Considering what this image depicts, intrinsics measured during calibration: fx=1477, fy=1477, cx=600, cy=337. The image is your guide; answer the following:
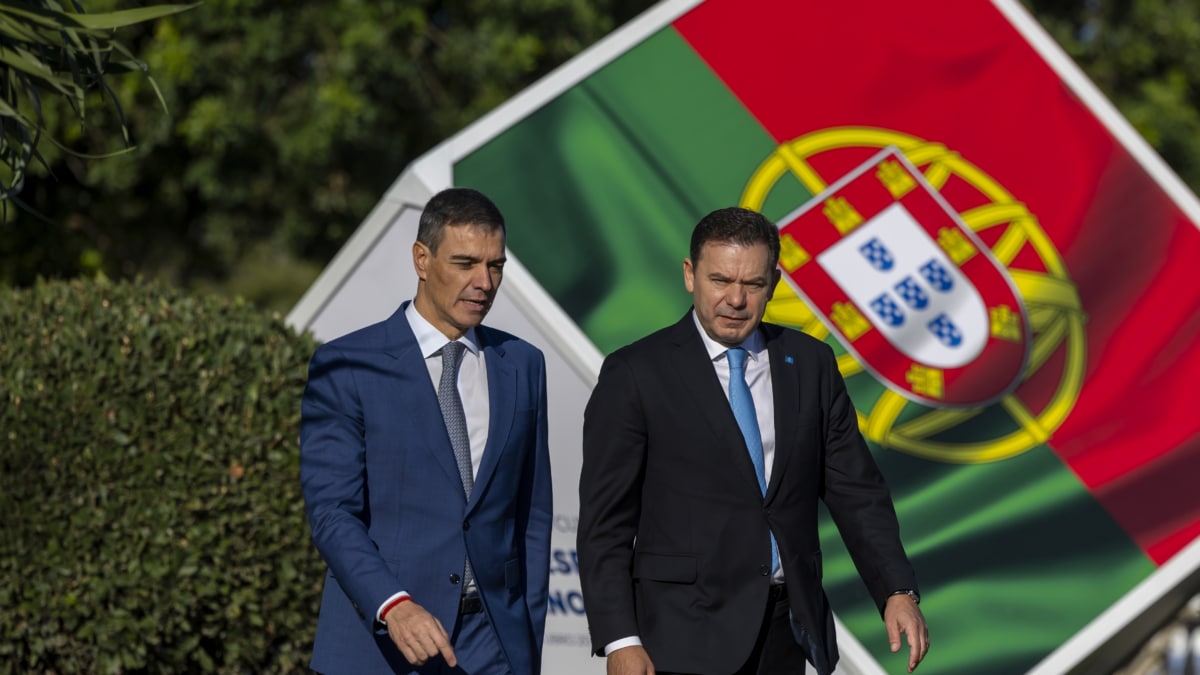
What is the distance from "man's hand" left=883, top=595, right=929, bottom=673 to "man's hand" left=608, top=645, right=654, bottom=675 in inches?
21.3

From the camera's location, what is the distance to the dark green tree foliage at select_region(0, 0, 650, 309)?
10.2m

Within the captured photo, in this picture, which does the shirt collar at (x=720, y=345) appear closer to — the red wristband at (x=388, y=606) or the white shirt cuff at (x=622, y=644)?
the white shirt cuff at (x=622, y=644)

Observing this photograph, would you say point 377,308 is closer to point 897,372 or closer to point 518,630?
point 897,372

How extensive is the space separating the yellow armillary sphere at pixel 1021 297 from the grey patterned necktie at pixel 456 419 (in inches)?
86.0

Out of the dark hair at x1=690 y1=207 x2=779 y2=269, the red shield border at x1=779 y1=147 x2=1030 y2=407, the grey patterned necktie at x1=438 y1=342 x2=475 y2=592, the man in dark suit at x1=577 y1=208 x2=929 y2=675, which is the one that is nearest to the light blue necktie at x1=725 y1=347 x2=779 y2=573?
the man in dark suit at x1=577 y1=208 x2=929 y2=675

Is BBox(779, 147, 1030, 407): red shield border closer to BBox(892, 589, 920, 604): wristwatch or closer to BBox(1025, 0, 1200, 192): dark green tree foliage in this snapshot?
BBox(892, 589, 920, 604): wristwatch

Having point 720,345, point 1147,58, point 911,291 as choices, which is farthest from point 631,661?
point 1147,58

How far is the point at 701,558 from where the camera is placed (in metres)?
3.27

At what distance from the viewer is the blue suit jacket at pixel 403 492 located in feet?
10.9

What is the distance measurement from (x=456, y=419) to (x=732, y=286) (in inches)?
27.8

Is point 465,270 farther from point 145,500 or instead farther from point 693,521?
point 145,500

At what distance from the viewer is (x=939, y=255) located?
554 cm

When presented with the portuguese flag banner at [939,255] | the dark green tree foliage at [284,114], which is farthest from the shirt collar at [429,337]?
the dark green tree foliage at [284,114]

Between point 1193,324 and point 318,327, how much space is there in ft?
11.1
